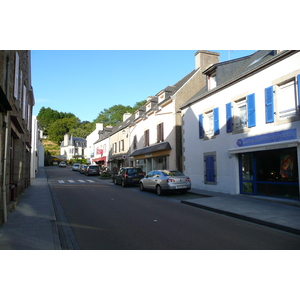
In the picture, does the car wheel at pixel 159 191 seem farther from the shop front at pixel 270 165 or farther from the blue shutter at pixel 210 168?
the shop front at pixel 270 165

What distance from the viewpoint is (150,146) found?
2392 centimetres

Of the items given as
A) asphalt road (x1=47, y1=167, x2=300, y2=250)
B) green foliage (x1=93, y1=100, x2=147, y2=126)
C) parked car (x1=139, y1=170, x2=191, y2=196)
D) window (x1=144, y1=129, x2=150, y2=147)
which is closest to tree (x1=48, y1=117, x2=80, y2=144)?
green foliage (x1=93, y1=100, x2=147, y2=126)

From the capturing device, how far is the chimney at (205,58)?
21578 millimetres

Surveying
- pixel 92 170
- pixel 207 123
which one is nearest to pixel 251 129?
pixel 207 123

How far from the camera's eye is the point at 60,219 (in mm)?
8133

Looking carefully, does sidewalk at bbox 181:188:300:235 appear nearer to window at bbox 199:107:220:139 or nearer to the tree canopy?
window at bbox 199:107:220:139

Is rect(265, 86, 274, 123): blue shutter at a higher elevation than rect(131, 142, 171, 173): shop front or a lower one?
higher

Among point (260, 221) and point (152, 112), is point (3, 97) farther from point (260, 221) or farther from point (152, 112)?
point (152, 112)

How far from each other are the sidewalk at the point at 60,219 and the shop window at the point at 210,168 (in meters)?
2.81

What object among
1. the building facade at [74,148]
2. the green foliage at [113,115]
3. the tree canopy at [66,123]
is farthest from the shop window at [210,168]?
the building facade at [74,148]

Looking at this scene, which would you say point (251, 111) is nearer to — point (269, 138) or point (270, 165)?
point (269, 138)

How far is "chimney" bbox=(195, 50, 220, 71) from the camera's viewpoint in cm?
2158

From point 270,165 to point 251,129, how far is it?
184 centimetres

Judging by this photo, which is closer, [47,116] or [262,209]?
A: [262,209]
